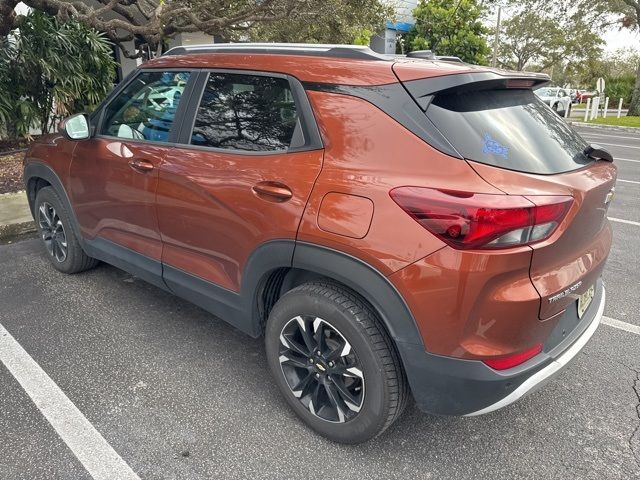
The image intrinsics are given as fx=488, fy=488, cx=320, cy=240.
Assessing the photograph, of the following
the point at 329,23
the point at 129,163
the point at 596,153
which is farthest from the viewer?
the point at 329,23

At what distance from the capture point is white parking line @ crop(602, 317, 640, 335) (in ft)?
11.1

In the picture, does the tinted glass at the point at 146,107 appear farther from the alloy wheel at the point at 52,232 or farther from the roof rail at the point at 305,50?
the alloy wheel at the point at 52,232

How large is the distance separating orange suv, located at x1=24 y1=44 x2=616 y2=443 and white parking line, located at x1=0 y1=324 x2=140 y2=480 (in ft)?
2.74

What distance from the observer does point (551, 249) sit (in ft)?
6.18

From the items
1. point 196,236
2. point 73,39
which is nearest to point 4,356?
point 196,236

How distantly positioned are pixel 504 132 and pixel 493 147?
138 millimetres

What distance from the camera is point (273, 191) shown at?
2.28 m

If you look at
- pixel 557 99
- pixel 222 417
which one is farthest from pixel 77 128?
pixel 557 99

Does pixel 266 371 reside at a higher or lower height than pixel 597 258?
lower

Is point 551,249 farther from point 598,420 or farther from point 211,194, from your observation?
point 211,194

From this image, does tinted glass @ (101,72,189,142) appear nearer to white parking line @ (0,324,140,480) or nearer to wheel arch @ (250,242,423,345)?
wheel arch @ (250,242,423,345)

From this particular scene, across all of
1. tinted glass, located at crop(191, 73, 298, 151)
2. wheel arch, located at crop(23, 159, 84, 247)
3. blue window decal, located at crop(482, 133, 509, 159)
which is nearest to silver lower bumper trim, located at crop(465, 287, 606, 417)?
blue window decal, located at crop(482, 133, 509, 159)

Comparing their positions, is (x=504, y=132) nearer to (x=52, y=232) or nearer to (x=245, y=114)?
(x=245, y=114)

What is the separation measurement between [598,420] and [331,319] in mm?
1534
